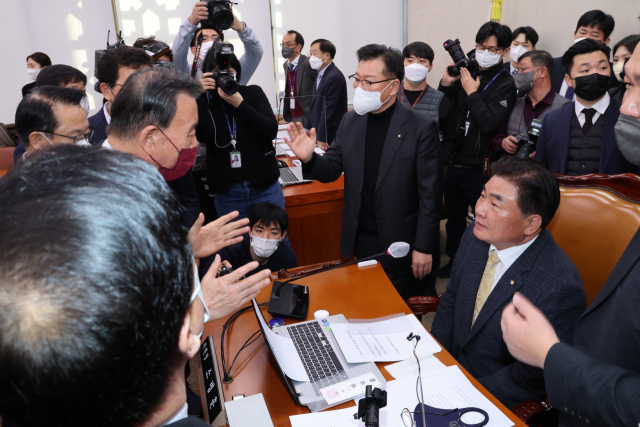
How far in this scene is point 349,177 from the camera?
2352mm

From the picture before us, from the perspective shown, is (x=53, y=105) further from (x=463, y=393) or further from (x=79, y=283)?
(x=463, y=393)

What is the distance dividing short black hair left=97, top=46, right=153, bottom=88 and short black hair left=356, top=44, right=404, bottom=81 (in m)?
1.22

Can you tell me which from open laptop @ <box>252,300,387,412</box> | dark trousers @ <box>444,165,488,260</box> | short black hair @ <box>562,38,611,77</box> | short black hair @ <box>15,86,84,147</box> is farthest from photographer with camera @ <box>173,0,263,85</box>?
short black hair @ <box>562,38,611,77</box>

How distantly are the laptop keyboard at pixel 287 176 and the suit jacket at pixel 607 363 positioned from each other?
90.6 inches

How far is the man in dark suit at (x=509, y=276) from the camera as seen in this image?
55.4 inches

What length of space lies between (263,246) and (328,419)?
125 centimetres

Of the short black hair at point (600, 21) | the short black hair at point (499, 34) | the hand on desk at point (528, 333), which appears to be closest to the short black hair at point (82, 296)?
the hand on desk at point (528, 333)

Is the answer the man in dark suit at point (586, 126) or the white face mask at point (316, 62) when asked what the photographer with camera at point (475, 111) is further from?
the white face mask at point (316, 62)

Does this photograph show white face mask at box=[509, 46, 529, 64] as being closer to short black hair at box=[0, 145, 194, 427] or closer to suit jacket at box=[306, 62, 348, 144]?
suit jacket at box=[306, 62, 348, 144]

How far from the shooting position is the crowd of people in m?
0.42

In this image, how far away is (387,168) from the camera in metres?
2.21

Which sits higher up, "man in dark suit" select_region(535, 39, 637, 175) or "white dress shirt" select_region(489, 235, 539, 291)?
"man in dark suit" select_region(535, 39, 637, 175)

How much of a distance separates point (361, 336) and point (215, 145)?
153 cm

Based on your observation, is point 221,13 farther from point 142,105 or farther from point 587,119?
point 587,119
